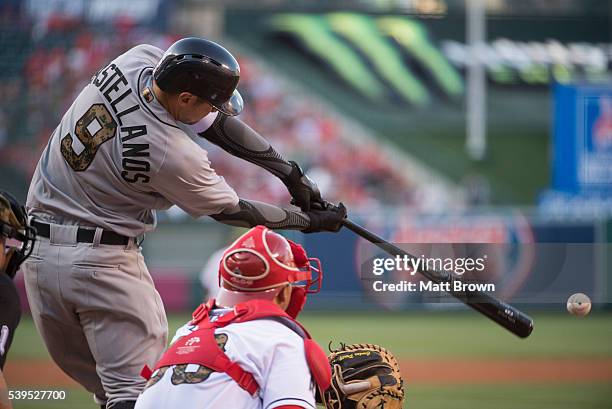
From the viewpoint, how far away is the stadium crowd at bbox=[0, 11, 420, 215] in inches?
741

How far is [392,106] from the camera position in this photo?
22.0 metres

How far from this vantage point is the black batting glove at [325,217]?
413 cm

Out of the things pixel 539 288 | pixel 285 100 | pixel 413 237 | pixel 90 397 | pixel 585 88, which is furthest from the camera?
pixel 285 100

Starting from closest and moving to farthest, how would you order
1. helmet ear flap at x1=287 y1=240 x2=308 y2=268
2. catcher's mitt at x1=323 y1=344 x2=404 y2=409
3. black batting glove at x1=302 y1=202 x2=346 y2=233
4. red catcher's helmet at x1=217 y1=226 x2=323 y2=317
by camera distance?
red catcher's helmet at x1=217 y1=226 x2=323 y2=317
helmet ear flap at x1=287 y1=240 x2=308 y2=268
catcher's mitt at x1=323 y1=344 x2=404 y2=409
black batting glove at x1=302 y1=202 x2=346 y2=233

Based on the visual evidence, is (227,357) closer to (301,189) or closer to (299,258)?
(299,258)

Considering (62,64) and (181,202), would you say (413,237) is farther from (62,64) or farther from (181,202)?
(181,202)

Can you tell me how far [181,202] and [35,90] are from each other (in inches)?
653

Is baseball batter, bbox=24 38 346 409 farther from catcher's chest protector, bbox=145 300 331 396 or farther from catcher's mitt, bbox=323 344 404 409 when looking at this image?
catcher's chest protector, bbox=145 300 331 396

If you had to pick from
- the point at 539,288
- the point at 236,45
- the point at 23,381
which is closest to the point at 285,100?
the point at 236,45

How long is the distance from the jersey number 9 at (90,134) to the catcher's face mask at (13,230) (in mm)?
296

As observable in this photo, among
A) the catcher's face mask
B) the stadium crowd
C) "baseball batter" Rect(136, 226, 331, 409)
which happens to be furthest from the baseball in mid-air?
the stadium crowd

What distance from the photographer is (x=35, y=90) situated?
19438 mm

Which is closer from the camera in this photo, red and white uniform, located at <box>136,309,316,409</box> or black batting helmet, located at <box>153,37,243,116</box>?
red and white uniform, located at <box>136,309,316,409</box>

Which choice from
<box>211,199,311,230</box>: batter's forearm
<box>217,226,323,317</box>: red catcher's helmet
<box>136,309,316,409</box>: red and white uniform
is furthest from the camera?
<box>211,199,311,230</box>: batter's forearm
